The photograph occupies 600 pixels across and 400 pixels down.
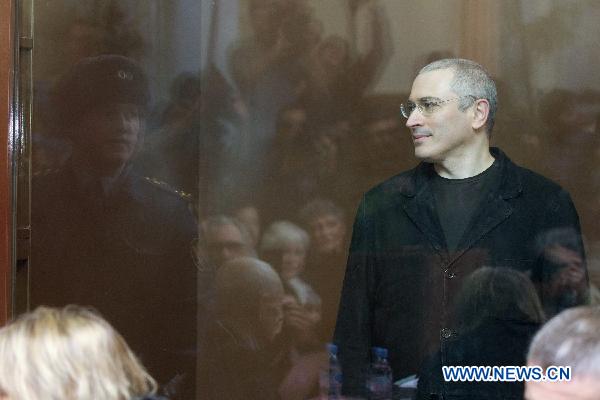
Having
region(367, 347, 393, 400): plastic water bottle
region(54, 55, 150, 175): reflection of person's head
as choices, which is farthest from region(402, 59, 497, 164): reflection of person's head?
region(54, 55, 150, 175): reflection of person's head

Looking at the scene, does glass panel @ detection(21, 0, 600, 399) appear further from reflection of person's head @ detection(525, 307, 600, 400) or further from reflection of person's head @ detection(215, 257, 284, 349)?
reflection of person's head @ detection(525, 307, 600, 400)

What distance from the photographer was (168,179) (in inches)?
147

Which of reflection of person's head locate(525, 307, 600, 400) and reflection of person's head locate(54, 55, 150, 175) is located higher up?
reflection of person's head locate(54, 55, 150, 175)

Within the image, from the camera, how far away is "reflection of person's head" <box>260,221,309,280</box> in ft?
11.6

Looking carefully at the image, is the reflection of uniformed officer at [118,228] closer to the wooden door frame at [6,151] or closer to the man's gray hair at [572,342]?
the wooden door frame at [6,151]

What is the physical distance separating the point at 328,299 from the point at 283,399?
0.38m

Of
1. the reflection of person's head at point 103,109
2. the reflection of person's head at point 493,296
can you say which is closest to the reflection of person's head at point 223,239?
the reflection of person's head at point 103,109

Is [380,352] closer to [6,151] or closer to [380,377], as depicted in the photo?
[380,377]

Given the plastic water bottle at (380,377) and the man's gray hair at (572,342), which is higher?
the man's gray hair at (572,342)

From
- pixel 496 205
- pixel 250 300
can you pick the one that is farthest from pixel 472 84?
pixel 250 300

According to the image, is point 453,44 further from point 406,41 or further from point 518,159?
point 518,159

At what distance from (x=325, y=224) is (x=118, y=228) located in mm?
752

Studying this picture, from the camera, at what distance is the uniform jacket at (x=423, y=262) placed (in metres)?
3.24

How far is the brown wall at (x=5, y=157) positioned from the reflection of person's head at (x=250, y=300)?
71cm
